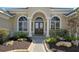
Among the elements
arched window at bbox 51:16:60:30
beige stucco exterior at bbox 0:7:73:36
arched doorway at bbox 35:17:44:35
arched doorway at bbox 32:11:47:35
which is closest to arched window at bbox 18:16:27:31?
beige stucco exterior at bbox 0:7:73:36

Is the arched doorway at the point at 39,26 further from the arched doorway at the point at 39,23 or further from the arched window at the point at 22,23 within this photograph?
the arched window at the point at 22,23

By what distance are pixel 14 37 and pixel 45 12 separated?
7.58m

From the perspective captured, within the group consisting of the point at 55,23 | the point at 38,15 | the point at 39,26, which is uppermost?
the point at 38,15

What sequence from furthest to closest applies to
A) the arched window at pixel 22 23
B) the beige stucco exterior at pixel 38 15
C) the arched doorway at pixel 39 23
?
the arched window at pixel 22 23 < the arched doorway at pixel 39 23 < the beige stucco exterior at pixel 38 15

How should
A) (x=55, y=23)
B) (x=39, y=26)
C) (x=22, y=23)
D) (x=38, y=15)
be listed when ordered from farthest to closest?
(x=38, y=15), (x=55, y=23), (x=22, y=23), (x=39, y=26)

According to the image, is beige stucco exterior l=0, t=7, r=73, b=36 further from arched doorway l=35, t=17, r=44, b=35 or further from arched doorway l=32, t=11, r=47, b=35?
arched doorway l=35, t=17, r=44, b=35

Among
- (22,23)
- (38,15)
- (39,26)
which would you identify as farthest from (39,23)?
(22,23)

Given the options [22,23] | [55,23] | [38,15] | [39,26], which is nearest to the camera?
[39,26]

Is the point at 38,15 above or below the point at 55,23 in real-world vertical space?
above

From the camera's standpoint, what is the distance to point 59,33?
2180cm

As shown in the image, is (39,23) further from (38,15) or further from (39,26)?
(38,15)

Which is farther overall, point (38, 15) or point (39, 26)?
point (38, 15)

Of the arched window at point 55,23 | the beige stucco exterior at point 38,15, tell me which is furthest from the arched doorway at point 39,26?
the arched window at point 55,23
